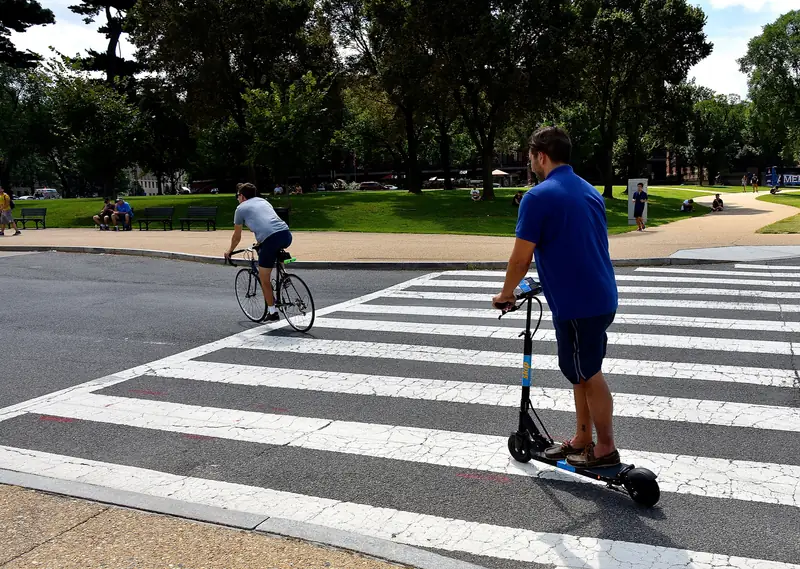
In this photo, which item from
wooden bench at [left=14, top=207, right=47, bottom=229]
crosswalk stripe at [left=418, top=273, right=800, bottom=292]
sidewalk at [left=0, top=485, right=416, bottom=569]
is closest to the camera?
sidewalk at [left=0, top=485, right=416, bottom=569]

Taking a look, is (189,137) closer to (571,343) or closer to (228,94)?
(228,94)

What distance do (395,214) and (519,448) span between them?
1160 inches

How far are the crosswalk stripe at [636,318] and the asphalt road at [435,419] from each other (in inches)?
2.3

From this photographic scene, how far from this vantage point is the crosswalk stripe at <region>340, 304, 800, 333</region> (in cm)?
858

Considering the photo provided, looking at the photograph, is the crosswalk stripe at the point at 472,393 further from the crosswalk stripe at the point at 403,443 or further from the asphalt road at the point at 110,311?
the asphalt road at the point at 110,311

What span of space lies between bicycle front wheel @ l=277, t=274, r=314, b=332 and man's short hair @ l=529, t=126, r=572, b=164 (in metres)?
5.26

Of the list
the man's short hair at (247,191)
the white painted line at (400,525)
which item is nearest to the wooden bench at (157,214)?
the man's short hair at (247,191)

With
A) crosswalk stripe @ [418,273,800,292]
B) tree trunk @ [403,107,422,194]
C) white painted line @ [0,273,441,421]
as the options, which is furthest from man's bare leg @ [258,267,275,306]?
tree trunk @ [403,107,422,194]

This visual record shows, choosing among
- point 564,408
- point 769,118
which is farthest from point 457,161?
point 564,408

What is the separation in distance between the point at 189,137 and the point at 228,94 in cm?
1123

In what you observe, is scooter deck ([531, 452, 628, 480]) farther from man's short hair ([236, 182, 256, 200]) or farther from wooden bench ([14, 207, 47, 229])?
wooden bench ([14, 207, 47, 229])

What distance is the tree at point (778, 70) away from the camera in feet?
182

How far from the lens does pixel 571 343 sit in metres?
4.07

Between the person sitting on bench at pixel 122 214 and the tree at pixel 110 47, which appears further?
the tree at pixel 110 47
